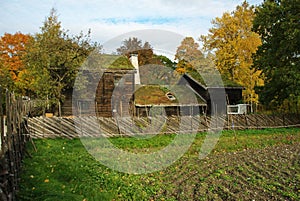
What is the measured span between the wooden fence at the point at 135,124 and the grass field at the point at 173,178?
166 cm

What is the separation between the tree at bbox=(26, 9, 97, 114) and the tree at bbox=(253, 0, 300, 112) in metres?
11.8

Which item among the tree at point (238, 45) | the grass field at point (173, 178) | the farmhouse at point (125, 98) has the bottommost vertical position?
the grass field at point (173, 178)

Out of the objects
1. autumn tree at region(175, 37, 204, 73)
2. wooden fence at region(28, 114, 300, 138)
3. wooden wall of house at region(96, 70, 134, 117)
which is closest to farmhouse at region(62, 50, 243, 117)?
wooden wall of house at region(96, 70, 134, 117)

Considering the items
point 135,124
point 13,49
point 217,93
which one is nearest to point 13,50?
point 13,49

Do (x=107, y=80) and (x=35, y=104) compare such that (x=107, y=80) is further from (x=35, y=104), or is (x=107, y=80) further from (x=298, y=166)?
(x=298, y=166)

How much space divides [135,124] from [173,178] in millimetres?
7356

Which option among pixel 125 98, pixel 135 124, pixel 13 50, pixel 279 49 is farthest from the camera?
pixel 13 50

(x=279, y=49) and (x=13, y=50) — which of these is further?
(x=13, y=50)

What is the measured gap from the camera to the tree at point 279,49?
17.8 m

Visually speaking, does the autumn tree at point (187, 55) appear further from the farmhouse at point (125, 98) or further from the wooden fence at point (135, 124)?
the wooden fence at point (135, 124)

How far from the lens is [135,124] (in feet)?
48.1

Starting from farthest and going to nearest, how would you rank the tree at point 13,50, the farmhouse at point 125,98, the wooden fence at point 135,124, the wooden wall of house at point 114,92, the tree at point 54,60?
the tree at point 13,50, the wooden wall of house at point 114,92, the farmhouse at point 125,98, the tree at point 54,60, the wooden fence at point 135,124

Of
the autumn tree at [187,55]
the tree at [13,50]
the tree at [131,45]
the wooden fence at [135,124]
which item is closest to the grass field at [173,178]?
the wooden fence at [135,124]

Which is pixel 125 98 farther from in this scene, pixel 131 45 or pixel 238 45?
pixel 131 45
